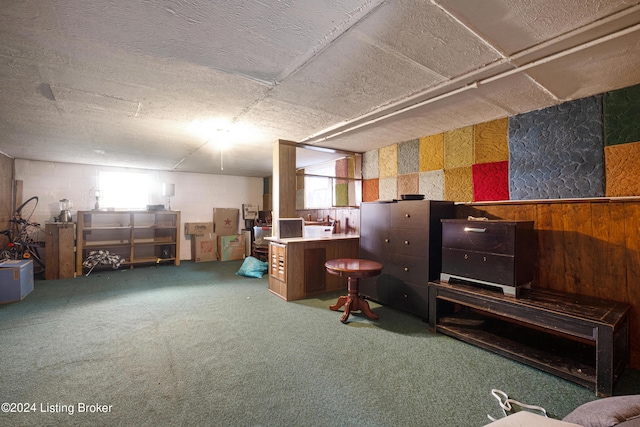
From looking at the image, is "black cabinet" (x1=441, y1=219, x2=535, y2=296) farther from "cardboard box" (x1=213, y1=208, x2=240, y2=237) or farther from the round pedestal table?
"cardboard box" (x1=213, y1=208, x2=240, y2=237)

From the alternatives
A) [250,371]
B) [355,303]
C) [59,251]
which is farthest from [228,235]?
[250,371]

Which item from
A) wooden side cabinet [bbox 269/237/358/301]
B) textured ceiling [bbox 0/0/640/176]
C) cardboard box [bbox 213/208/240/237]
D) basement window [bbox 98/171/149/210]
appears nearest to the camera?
textured ceiling [bbox 0/0/640/176]

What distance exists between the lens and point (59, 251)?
5.14 meters

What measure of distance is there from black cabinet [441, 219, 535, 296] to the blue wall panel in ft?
1.68

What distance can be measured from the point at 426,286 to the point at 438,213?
0.84 metres

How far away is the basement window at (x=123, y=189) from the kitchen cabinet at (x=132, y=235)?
1.06 ft

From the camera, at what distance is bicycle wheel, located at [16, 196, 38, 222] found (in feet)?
18.2

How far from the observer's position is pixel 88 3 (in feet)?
4.71

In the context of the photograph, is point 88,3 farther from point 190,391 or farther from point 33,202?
point 33,202

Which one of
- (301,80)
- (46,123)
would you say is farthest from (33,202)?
(301,80)

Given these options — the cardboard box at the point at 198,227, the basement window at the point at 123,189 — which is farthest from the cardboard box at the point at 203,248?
the basement window at the point at 123,189

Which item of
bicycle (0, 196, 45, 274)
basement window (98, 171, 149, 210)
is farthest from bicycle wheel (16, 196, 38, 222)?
basement window (98, 171, 149, 210)

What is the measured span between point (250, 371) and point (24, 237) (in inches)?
252

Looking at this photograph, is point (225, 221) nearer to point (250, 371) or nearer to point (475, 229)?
point (250, 371)
